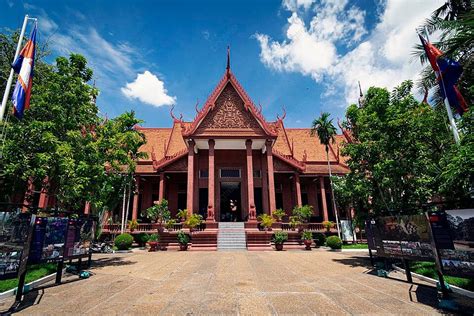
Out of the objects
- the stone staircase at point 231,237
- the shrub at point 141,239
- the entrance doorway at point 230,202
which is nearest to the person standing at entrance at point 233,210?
the entrance doorway at point 230,202

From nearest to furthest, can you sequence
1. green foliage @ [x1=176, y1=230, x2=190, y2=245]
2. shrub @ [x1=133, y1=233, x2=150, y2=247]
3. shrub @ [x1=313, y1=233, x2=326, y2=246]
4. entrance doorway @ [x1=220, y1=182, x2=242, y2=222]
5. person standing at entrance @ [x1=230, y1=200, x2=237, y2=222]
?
green foliage @ [x1=176, y1=230, x2=190, y2=245]
shrub @ [x1=133, y1=233, x2=150, y2=247]
shrub @ [x1=313, y1=233, x2=326, y2=246]
person standing at entrance @ [x1=230, y1=200, x2=237, y2=222]
entrance doorway @ [x1=220, y1=182, x2=242, y2=222]

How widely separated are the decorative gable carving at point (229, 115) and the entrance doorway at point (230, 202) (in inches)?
200

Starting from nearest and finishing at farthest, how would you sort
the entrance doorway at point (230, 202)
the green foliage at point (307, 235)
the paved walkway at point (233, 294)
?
1. the paved walkway at point (233, 294)
2. the green foliage at point (307, 235)
3. the entrance doorway at point (230, 202)

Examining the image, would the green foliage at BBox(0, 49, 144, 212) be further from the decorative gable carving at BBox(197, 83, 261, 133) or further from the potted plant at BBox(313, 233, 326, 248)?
the potted plant at BBox(313, 233, 326, 248)

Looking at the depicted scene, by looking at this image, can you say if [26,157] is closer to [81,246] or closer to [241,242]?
[81,246]

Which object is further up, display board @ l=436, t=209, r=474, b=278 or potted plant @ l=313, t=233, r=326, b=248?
display board @ l=436, t=209, r=474, b=278

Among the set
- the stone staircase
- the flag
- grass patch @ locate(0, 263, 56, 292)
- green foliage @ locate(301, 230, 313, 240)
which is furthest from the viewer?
green foliage @ locate(301, 230, 313, 240)

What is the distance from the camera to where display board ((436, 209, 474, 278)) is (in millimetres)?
3926

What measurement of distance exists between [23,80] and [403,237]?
11.0 meters

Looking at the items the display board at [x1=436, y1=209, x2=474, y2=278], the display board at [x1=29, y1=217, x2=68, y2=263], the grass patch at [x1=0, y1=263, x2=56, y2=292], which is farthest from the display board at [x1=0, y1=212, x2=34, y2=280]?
the display board at [x1=436, y1=209, x2=474, y2=278]

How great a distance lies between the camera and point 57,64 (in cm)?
859

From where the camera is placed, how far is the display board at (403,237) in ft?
Answer: 16.6

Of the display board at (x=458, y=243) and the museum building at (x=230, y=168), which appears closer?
the display board at (x=458, y=243)

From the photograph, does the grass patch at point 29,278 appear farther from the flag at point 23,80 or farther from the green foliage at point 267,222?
the green foliage at point 267,222
